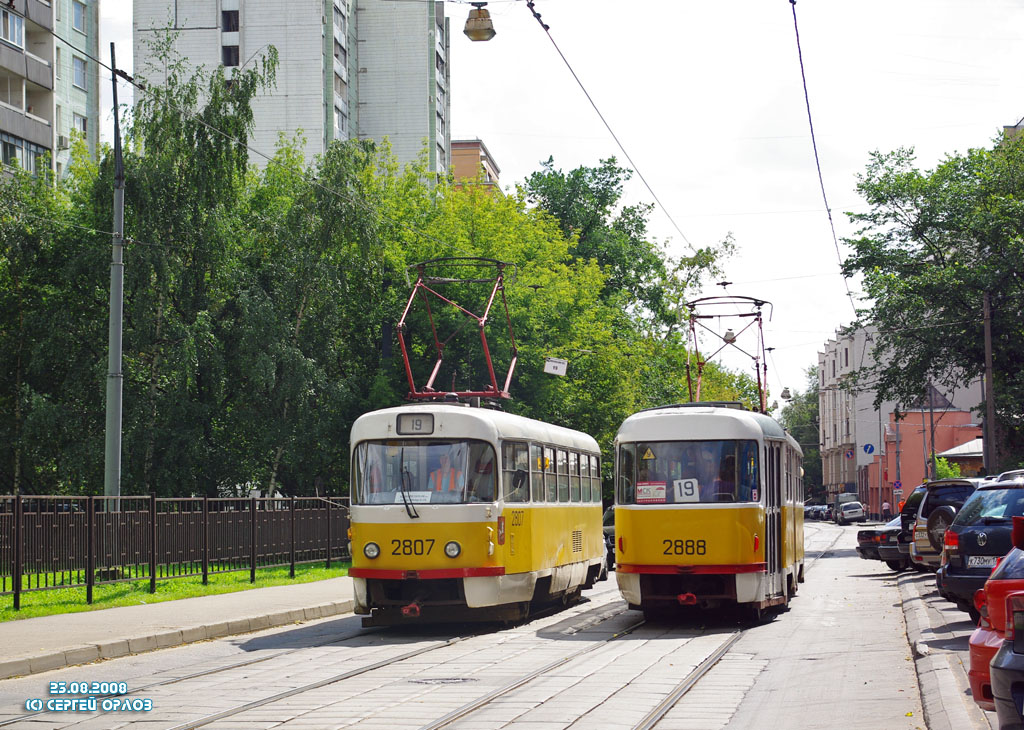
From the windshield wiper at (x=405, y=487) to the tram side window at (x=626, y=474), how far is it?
2842 millimetres

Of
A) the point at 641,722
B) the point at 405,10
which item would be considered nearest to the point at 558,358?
the point at 641,722

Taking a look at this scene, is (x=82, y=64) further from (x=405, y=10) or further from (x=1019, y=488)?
(x=1019, y=488)

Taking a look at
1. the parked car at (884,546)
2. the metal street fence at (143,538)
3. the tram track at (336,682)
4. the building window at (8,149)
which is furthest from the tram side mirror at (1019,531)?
the building window at (8,149)

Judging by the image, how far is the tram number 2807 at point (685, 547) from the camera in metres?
16.4

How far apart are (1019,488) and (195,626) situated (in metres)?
9.35

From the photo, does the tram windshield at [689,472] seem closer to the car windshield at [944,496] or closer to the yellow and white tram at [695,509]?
the yellow and white tram at [695,509]

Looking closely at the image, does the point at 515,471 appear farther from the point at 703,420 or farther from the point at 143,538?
the point at 143,538

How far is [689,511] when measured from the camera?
16578 millimetres

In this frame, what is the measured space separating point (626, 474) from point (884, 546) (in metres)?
13.7

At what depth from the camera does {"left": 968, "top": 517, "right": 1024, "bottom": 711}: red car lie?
6.80 metres

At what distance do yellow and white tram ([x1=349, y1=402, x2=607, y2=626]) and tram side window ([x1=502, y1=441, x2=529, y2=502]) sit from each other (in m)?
0.03

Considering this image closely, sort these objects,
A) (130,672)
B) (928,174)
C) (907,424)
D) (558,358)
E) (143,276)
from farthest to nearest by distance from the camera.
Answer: (907,424)
(928,174)
(558,358)
(143,276)
(130,672)

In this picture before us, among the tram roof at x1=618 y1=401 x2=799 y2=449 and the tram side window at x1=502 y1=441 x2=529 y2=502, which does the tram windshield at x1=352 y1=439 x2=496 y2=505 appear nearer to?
the tram side window at x1=502 y1=441 x2=529 y2=502

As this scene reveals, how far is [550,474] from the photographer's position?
19.1 meters
